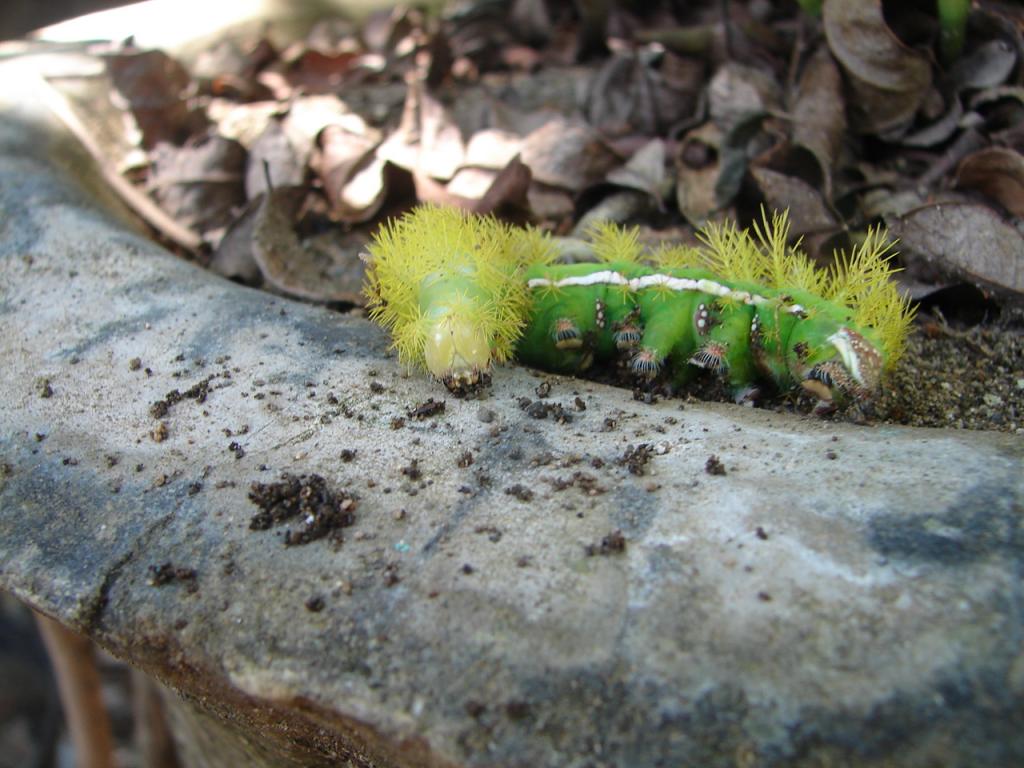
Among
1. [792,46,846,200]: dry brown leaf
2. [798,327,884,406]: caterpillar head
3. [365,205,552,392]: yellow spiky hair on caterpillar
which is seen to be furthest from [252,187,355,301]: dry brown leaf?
[792,46,846,200]: dry brown leaf

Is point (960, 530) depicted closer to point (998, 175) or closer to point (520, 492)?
point (520, 492)

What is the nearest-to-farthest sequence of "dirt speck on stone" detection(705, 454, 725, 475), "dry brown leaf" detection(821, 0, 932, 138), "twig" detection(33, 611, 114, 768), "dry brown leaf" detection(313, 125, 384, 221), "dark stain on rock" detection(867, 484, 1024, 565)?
"dark stain on rock" detection(867, 484, 1024, 565)
"dirt speck on stone" detection(705, 454, 725, 475)
"dry brown leaf" detection(821, 0, 932, 138)
"dry brown leaf" detection(313, 125, 384, 221)
"twig" detection(33, 611, 114, 768)

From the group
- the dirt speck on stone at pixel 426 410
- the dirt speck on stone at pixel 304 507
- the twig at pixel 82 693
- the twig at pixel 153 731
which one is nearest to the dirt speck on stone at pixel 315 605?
the dirt speck on stone at pixel 304 507

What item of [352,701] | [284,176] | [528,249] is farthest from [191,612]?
[284,176]

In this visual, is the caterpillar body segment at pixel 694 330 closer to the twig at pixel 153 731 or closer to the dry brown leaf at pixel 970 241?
the dry brown leaf at pixel 970 241

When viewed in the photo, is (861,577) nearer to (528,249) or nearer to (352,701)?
(352,701)

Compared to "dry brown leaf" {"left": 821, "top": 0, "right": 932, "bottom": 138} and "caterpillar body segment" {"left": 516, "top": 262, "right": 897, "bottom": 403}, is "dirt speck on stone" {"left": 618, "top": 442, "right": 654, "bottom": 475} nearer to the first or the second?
"caterpillar body segment" {"left": 516, "top": 262, "right": 897, "bottom": 403}

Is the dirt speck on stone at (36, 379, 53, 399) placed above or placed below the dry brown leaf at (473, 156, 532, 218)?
above

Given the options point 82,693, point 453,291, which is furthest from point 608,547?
point 82,693
